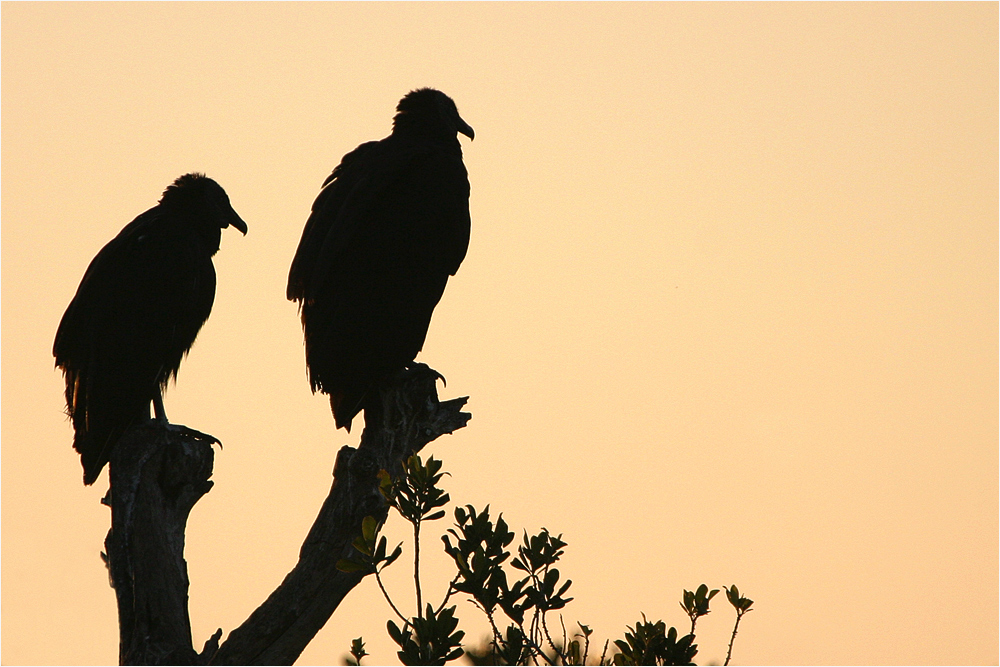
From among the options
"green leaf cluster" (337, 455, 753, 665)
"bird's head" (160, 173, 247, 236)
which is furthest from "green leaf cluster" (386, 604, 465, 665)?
"bird's head" (160, 173, 247, 236)

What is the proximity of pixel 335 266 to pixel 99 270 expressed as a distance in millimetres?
1117

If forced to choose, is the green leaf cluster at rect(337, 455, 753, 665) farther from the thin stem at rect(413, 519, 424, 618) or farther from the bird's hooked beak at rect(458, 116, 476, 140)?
the bird's hooked beak at rect(458, 116, 476, 140)

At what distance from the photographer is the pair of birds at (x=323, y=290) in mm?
5520

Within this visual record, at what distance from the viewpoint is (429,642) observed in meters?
3.87

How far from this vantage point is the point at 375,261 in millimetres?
5832

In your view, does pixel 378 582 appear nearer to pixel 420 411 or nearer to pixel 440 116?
pixel 420 411

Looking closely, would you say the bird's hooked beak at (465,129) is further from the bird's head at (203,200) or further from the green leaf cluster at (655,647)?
the green leaf cluster at (655,647)

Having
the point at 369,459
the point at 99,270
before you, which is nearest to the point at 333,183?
the point at 99,270

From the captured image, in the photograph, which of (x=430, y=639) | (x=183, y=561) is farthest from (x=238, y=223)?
(x=430, y=639)

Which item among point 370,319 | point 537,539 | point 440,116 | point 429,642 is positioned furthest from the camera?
point 440,116

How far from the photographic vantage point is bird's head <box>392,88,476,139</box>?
266 inches

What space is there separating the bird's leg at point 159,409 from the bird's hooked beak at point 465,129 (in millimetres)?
2190

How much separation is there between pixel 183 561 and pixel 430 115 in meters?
3.14

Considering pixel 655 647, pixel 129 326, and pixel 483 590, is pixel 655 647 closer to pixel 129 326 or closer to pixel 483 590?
pixel 483 590
